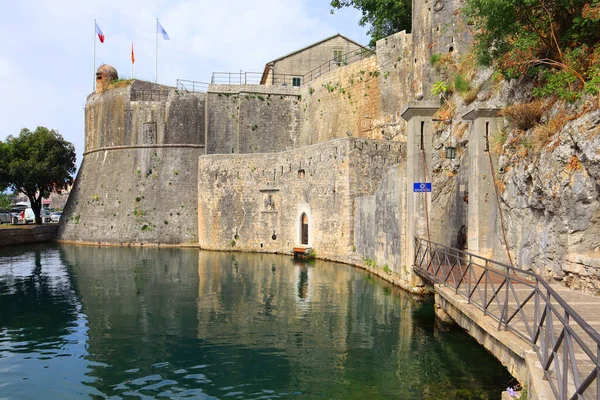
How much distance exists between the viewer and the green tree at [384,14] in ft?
92.1

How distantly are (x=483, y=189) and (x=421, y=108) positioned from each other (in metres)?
2.87

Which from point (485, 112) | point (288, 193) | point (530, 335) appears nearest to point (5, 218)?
point (288, 193)

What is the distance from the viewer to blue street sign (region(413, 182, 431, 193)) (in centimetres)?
1320

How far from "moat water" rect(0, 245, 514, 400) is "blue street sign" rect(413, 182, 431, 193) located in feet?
9.50

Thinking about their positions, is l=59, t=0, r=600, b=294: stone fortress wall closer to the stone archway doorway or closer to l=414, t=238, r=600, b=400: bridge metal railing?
the stone archway doorway

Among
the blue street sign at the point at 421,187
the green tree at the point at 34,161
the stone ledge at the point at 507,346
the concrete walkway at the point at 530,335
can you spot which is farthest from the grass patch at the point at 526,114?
the green tree at the point at 34,161

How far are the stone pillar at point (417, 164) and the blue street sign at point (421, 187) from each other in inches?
3.8

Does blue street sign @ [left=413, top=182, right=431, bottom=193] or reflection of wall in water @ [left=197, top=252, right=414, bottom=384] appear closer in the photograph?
reflection of wall in water @ [left=197, top=252, right=414, bottom=384]

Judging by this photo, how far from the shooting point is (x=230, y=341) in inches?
377

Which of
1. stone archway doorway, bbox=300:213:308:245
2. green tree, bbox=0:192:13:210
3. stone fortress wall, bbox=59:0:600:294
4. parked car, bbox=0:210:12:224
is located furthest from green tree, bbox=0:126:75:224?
green tree, bbox=0:192:13:210

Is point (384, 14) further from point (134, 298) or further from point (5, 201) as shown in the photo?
point (5, 201)

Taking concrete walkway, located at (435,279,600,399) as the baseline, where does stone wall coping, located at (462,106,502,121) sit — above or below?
above

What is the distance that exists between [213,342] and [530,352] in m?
6.07

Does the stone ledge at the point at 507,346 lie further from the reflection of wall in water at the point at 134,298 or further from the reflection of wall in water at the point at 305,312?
the reflection of wall in water at the point at 134,298
